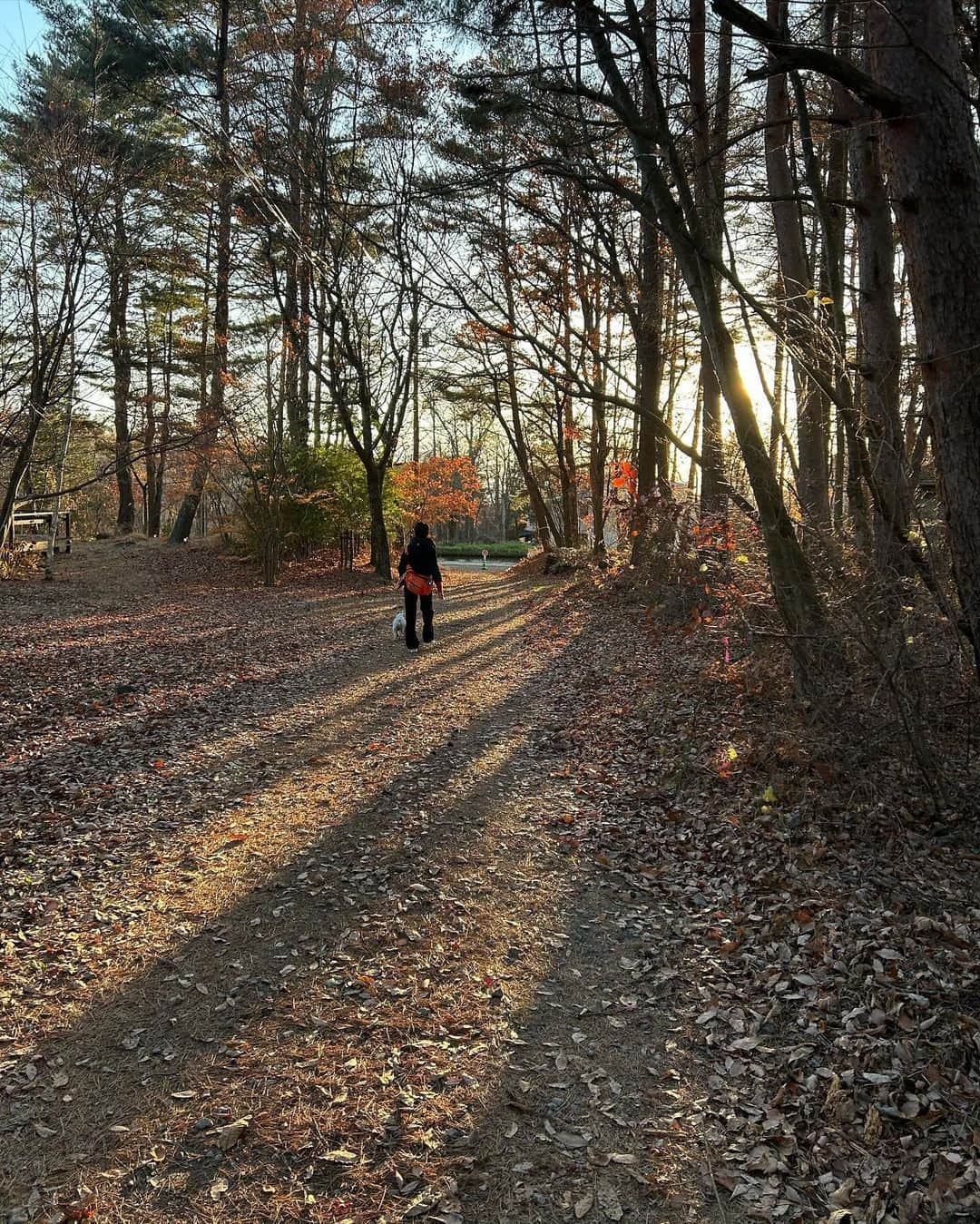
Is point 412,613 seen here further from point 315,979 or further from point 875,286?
point 315,979

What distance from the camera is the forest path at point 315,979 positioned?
2.76 metres

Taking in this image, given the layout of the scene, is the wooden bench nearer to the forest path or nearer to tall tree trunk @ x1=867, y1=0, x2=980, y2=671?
the forest path

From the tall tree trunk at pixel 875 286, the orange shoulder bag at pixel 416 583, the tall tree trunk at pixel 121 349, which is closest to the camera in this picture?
the tall tree trunk at pixel 875 286

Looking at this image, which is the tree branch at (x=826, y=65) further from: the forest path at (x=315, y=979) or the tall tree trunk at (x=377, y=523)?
the tall tree trunk at (x=377, y=523)

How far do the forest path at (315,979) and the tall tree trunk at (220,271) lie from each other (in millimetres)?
10308

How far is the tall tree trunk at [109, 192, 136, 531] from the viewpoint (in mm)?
13547

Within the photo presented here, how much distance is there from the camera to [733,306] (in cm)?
1112

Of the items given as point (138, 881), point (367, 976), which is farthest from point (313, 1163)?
point (138, 881)

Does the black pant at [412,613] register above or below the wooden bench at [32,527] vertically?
below

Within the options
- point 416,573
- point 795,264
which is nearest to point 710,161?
point 795,264

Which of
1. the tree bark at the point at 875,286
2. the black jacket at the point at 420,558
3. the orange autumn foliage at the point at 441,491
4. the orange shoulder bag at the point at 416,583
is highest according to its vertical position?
the orange autumn foliage at the point at 441,491

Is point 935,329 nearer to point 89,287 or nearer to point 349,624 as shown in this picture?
point 349,624

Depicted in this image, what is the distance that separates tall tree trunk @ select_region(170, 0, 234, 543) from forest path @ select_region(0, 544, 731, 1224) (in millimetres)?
10308

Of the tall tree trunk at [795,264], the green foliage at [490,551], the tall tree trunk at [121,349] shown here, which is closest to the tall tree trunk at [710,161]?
the tall tree trunk at [795,264]
